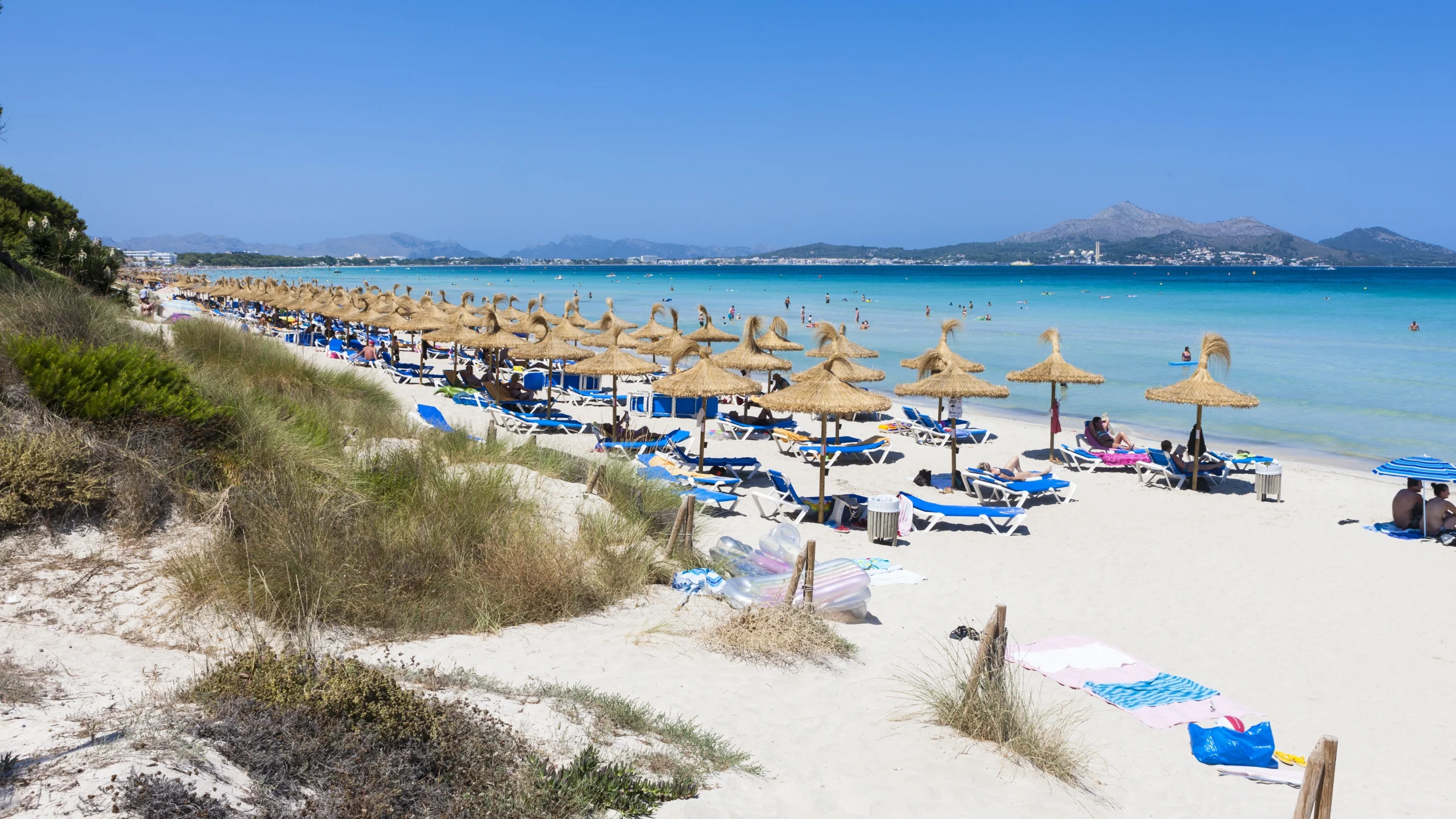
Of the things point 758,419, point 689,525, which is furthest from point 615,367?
point 689,525

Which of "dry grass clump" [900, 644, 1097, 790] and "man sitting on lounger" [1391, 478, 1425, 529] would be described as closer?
"dry grass clump" [900, 644, 1097, 790]

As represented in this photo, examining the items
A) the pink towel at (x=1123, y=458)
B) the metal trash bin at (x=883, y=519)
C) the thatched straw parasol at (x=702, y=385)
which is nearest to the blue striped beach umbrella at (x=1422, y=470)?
the pink towel at (x=1123, y=458)

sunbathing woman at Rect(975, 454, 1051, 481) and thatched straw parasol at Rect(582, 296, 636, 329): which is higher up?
thatched straw parasol at Rect(582, 296, 636, 329)

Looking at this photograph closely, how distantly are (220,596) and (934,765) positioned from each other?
3.63m

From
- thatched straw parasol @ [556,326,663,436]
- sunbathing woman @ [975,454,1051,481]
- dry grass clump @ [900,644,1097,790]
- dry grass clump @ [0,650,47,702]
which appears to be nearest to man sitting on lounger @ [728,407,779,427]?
thatched straw parasol @ [556,326,663,436]

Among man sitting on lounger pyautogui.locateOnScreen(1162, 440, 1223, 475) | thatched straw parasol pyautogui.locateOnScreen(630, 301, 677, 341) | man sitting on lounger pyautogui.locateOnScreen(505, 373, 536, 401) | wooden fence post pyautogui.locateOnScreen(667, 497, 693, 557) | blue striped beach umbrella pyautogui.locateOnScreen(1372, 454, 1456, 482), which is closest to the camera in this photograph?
wooden fence post pyautogui.locateOnScreen(667, 497, 693, 557)

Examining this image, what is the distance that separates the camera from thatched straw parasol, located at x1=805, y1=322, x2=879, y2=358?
1539cm

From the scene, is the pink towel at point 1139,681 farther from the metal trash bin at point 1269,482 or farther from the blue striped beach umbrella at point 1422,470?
the metal trash bin at point 1269,482

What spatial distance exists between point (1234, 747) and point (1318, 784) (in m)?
1.30

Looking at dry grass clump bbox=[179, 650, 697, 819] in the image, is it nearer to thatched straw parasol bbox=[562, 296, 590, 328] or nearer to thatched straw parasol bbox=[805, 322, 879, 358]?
thatched straw parasol bbox=[805, 322, 879, 358]

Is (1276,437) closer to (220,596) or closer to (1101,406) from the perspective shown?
(1101,406)

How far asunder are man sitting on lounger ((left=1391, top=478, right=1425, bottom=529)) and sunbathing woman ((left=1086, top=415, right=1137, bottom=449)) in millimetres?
3645

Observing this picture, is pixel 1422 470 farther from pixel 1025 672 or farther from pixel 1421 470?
pixel 1025 672

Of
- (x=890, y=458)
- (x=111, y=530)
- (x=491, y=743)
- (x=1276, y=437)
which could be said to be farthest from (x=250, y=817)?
(x=1276, y=437)
